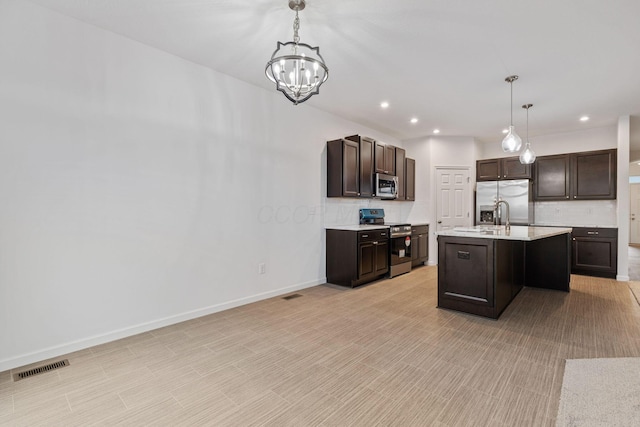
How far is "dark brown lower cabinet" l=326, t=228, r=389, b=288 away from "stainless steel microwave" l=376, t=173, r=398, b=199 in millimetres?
844

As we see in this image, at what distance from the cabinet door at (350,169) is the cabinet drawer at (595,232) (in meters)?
4.05

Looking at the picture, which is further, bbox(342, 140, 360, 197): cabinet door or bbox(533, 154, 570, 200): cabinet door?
bbox(533, 154, 570, 200): cabinet door

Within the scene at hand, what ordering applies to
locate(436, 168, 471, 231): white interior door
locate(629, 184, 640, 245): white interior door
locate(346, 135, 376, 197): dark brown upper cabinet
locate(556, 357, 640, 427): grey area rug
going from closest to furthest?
locate(556, 357, 640, 427): grey area rug, locate(346, 135, 376, 197): dark brown upper cabinet, locate(436, 168, 471, 231): white interior door, locate(629, 184, 640, 245): white interior door

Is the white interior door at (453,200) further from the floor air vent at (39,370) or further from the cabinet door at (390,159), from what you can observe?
the floor air vent at (39,370)

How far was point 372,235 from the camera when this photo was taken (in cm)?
468

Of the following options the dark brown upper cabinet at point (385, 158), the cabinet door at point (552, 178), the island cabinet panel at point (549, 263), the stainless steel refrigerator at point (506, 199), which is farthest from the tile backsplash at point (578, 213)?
the dark brown upper cabinet at point (385, 158)

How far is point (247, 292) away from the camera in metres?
3.77

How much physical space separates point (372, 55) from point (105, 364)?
363cm

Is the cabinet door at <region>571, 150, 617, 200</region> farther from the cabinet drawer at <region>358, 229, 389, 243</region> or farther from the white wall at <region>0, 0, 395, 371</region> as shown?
the white wall at <region>0, 0, 395, 371</region>

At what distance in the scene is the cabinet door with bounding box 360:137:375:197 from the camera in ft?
16.3

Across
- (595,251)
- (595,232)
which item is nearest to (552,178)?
(595,232)

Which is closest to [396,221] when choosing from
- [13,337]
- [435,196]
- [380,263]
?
[435,196]

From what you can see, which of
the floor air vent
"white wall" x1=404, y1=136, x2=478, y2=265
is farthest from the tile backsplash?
the floor air vent

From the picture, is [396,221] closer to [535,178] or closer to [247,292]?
[535,178]
